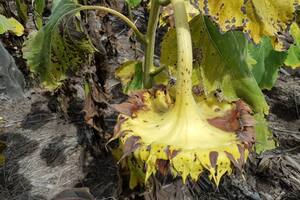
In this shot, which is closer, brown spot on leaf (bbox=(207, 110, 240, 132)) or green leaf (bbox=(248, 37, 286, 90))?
brown spot on leaf (bbox=(207, 110, 240, 132))

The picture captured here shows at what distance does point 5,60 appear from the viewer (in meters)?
2.28

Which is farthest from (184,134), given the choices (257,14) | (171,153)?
(257,14)

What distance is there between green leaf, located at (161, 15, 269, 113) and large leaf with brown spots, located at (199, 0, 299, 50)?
0.16m

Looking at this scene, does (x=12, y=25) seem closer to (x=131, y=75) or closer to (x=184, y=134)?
(x=131, y=75)

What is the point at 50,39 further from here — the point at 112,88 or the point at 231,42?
the point at 112,88

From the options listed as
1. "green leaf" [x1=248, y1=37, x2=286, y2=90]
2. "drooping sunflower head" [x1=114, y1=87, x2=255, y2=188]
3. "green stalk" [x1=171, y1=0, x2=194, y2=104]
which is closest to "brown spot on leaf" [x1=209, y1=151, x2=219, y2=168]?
"drooping sunflower head" [x1=114, y1=87, x2=255, y2=188]

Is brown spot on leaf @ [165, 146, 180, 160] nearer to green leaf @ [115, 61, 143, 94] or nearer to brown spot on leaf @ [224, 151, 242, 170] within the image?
brown spot on leaf @ [224, 151, 242, 170]

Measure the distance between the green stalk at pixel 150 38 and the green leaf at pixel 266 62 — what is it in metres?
0.79

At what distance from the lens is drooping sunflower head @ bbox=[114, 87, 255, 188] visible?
2.19 feet

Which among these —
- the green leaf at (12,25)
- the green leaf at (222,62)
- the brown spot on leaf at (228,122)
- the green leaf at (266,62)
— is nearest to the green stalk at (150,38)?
the green leaf at (222,62)

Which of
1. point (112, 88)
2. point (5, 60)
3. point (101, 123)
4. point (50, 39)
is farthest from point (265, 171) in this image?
point (5, 60)

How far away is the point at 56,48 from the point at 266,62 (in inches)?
36.0

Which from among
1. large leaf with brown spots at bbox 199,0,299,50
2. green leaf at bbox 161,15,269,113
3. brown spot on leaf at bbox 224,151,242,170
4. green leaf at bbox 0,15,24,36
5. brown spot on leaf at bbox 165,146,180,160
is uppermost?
green leaf at bbox 0,15,24,36

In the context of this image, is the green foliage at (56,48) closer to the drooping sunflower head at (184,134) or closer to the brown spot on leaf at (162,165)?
the drooping sunflower head at (184,134)
